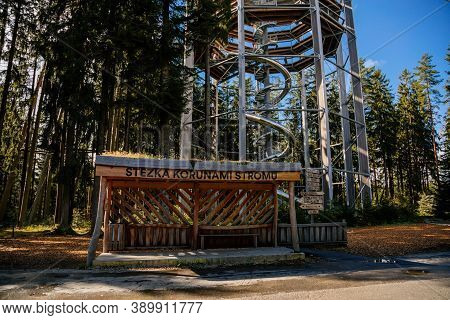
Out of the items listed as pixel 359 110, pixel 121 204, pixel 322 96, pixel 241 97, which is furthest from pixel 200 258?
pixel 359 110

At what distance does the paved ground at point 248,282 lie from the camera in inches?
197

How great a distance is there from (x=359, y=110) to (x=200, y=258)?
67.6 feet

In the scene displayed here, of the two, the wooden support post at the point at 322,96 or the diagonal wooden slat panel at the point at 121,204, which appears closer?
the diagonal wooden slat panel at the point at 121,204

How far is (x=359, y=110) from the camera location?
24188 millimetres

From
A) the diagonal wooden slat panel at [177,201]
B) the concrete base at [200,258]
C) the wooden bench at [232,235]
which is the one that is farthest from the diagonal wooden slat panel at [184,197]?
the concrete base at [200,258]

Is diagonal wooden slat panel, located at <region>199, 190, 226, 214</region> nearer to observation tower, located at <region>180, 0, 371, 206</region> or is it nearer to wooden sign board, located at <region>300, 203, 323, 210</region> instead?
wooden sign board, located at <region>300, 203, 323, 210</region>

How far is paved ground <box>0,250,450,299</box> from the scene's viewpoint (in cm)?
500

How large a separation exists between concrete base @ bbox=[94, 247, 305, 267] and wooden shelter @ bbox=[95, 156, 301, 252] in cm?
69

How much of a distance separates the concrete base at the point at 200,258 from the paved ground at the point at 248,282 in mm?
417

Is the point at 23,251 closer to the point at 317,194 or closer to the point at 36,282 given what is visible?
the point at 36,282

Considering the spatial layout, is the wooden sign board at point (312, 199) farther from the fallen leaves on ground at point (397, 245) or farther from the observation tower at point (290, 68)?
the observation tower at point (290, 68)

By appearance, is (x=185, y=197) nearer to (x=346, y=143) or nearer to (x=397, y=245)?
(x=397, y=245)

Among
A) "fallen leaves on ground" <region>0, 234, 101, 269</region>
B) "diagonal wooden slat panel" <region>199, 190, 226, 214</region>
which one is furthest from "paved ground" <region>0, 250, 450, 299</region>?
"diagonal wooden slat panel" <region>199, 190, 226, 214</region>
